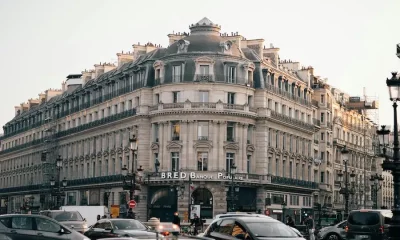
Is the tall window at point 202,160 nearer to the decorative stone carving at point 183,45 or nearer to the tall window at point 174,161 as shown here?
the tall window at point 174,161

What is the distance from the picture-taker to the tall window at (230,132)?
72000 mm

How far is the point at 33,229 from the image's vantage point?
934 inches

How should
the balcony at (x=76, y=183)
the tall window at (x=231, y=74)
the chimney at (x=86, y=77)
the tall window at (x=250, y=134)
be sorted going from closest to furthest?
1. the tall window at (x=231, y=74)
2. the tall window at (x=250, y=134)
3. the balcony at (x=76, y=183)
4. the chimney at (x=86, y=77)

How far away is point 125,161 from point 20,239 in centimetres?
5421

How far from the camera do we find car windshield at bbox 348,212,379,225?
30.6 m

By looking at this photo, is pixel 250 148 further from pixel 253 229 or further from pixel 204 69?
pixel 253 229

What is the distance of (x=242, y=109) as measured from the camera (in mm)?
72500

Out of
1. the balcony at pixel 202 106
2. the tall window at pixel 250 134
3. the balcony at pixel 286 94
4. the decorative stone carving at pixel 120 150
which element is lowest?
the decorative stone carving at pixel 120 150

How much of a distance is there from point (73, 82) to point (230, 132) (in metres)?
36.5

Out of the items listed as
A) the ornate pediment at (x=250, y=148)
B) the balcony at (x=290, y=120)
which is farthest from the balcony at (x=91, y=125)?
the balcony at (x=290, y=120)

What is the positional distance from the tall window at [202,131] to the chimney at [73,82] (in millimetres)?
31205

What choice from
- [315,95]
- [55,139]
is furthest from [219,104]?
[55,139]

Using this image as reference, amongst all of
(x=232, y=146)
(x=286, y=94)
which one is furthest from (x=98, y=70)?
(x=232, y=146)

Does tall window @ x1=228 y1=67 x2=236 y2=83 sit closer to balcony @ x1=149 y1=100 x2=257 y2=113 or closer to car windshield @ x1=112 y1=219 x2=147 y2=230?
balcony @ x1=149 y1=100 x2=257 y2=113
